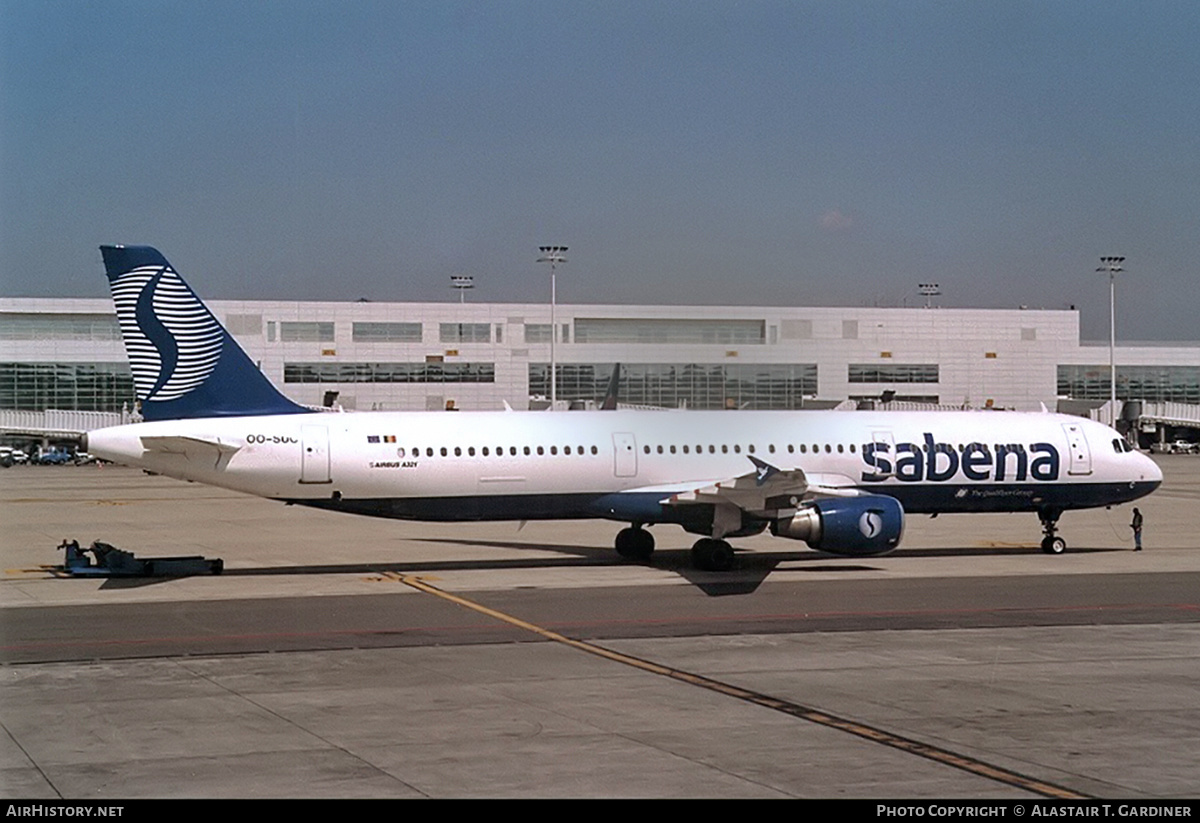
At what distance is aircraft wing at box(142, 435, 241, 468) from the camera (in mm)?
30625

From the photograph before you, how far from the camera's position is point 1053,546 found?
3762 cm

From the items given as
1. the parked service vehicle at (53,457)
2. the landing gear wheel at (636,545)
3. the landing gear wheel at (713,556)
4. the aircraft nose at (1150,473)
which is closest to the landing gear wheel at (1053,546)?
the aircraft nose at (1150,473)

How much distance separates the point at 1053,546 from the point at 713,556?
1052cm

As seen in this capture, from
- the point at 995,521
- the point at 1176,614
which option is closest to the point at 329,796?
the point at 1176,614

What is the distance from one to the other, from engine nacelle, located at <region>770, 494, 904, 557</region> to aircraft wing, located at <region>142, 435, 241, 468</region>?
42.6 ft

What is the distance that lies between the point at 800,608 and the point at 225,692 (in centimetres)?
1217

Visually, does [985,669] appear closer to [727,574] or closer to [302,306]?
[727,574]

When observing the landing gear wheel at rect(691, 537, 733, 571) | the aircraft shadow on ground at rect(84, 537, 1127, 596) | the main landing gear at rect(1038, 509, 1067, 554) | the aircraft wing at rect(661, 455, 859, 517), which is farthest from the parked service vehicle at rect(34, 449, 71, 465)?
the main landing gear at rect(1038, 509, 1067, 554)

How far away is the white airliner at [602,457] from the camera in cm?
3136

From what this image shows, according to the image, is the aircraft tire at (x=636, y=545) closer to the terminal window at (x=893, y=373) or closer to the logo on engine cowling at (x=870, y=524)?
the logo on engine cowling at (x=870, y=524)

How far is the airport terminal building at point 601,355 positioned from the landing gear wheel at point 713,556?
133 inches

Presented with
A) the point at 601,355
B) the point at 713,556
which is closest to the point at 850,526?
the point at 713,556

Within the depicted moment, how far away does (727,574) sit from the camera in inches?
1294

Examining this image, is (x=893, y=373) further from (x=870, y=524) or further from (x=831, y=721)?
(x=831, y=721)
